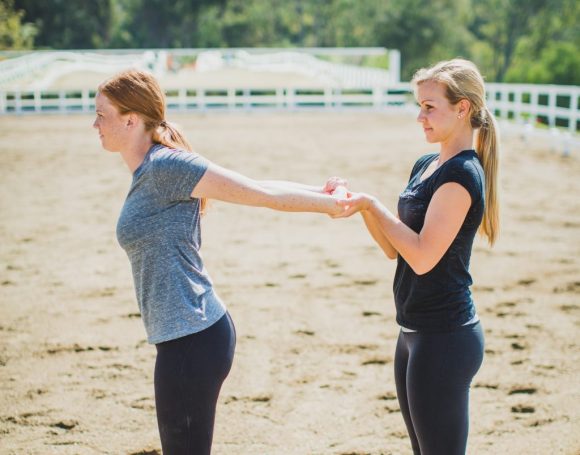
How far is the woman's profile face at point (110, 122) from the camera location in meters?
2.18

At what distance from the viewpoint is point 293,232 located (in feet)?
26.6

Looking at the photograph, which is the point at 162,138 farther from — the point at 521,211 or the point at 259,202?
the point at 521,211

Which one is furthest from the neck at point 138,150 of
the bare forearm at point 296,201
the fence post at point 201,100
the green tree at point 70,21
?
the green tree at point 70,21

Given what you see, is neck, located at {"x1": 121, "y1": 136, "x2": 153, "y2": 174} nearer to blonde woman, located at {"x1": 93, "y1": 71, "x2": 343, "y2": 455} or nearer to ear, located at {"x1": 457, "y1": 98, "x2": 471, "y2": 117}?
blonde woman, located at {"x1": 93, "y1": 71, "x2": 343, "y2": 455}

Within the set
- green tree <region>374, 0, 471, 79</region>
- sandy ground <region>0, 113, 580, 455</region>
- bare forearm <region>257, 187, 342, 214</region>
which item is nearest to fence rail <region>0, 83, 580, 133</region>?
sandy ground <region>0, 113, 580, 455</region>

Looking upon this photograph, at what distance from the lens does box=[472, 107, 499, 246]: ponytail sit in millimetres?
2250

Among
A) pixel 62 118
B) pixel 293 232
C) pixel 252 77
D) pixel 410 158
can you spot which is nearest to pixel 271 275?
pixel 293 232

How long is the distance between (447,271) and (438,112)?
53 cm

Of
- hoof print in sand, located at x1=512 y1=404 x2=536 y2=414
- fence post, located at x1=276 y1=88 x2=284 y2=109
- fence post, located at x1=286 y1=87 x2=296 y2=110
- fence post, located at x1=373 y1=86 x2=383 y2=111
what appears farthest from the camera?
fence post, located at x1=276 y1=88 x2=284 y2=109

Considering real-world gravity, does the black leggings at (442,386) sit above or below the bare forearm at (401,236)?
below

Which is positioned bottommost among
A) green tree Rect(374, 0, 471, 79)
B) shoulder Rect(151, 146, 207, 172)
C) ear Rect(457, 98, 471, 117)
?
shoulder Rect(151, 146, 207, 172)

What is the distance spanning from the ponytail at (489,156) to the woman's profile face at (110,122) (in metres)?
1.17

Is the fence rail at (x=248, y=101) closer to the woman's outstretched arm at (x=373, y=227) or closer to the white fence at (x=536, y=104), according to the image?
the white fence at (x=536, y=104)

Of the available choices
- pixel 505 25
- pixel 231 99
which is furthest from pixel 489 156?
pixel 505 25
